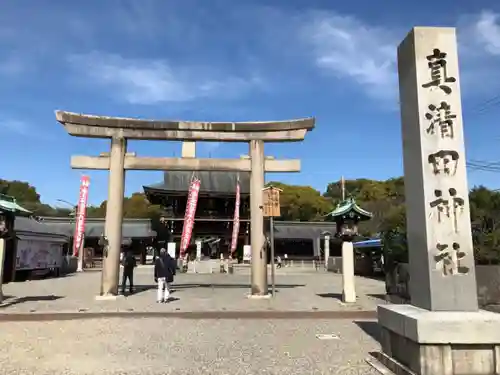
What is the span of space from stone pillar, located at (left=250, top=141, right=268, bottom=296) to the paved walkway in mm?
1406

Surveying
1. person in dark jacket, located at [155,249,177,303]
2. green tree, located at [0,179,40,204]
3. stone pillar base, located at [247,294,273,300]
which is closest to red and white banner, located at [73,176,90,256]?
person in dark jacket, located at [155,249,177,303]

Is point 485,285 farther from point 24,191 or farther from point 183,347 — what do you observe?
point 24,191

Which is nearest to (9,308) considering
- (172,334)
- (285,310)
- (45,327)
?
(45,327)

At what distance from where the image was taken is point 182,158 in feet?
50.7

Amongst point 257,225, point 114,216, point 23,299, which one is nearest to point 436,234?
point 257,225

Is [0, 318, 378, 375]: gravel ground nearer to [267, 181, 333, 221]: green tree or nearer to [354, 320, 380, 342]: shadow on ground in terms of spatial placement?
[354, 320, 380, 342]: shadow on ground

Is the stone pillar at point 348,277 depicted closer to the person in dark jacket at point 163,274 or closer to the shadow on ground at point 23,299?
the person in dark jacket at point 163,274

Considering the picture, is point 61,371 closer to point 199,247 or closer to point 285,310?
point 285,310

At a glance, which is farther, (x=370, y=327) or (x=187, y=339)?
(x=370, y=327)

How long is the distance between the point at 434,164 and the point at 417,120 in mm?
658

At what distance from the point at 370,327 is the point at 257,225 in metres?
6.50

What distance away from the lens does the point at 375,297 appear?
50.3ft

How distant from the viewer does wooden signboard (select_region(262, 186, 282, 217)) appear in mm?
14677

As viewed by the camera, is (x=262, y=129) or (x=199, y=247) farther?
(x=199, y=247)
